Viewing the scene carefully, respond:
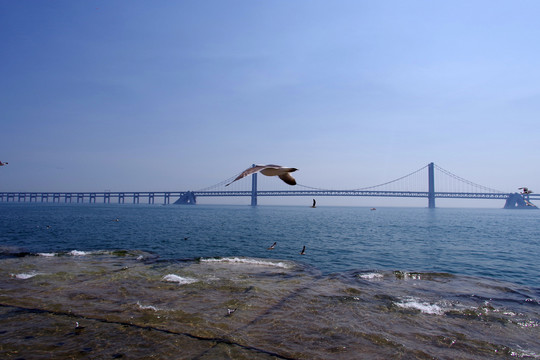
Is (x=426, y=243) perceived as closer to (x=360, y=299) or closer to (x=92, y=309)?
(x=360, y=299)

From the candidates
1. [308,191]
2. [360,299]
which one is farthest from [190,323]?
[308,191]

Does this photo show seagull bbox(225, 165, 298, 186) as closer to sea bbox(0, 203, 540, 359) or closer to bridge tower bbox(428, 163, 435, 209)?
sea bbox(0, 203, 540, 359)

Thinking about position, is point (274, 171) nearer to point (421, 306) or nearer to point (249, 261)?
point (421, 306)

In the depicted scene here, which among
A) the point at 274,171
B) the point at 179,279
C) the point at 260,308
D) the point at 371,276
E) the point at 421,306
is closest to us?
the point at 274,171

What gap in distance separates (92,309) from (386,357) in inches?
233

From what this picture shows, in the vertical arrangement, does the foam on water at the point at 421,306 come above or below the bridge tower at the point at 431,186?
below

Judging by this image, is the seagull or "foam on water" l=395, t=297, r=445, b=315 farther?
"foam on water" l=395, t=297, r=445, b=315

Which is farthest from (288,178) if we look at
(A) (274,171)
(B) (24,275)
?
(B) (24,275)

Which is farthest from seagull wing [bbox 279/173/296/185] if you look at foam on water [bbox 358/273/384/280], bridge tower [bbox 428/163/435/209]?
bridge tower [bbox 428/163/435/209]

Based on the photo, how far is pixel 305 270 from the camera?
1205cm

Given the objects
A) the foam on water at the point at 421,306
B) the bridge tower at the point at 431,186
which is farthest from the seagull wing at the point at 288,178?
the bridge tower at the point at 431,186

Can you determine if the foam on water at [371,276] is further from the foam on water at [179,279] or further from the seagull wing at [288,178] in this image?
the seagull wing at [288,178]

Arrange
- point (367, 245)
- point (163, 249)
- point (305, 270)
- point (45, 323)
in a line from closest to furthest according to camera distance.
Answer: point (45, 323) < point (305, 270) < point (163, 249) < point (367, 245)

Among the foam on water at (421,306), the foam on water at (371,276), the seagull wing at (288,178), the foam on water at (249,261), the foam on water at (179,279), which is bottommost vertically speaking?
the foam on water at (249,261)
